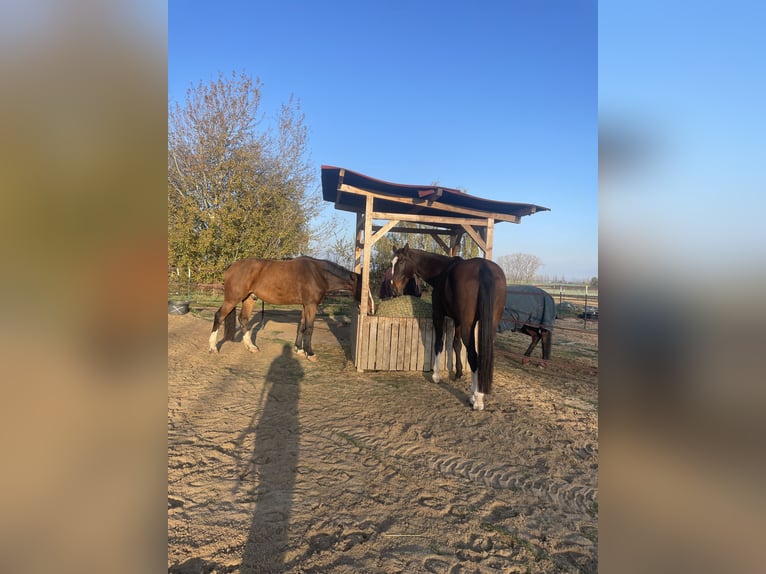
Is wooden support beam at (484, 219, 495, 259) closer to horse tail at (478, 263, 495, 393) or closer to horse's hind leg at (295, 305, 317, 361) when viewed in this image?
horse tail at (478, 263, 495, 393)

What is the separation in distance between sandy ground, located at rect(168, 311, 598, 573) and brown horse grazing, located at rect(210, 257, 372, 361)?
1.66 meters

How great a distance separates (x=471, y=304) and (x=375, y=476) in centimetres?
258

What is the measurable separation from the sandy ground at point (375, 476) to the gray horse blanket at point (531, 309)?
1.71m

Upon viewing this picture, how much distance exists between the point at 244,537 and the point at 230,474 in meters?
0.77

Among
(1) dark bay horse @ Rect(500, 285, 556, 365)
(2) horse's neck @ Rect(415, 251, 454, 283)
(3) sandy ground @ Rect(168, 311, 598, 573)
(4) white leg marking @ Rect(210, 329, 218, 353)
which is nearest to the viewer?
(3) sandy ground @ Rect(168, 311, 598, 573)

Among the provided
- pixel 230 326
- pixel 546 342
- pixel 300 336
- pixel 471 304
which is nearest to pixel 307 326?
pixel 300 336

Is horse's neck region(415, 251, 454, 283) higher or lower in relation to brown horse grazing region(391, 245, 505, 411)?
higher

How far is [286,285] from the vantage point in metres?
7.20

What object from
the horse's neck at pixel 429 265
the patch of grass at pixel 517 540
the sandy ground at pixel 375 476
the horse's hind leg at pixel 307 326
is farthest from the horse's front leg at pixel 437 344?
the patch of grass at pixel 517 540

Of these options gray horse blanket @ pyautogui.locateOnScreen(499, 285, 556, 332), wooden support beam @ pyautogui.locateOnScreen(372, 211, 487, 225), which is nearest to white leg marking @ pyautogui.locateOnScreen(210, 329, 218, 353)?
wooden support beam @ pyautogui.locateOnScreen(372, 211, 487, 225)

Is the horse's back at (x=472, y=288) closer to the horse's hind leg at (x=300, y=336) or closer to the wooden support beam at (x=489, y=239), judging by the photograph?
the wooden support beam at (x=489, y=239)

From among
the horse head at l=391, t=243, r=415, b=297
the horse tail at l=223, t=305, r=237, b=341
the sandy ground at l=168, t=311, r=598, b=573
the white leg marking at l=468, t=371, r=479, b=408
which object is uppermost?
the horse head at l=391, t=243, r=415, b=297

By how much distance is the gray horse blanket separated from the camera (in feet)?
22.9
